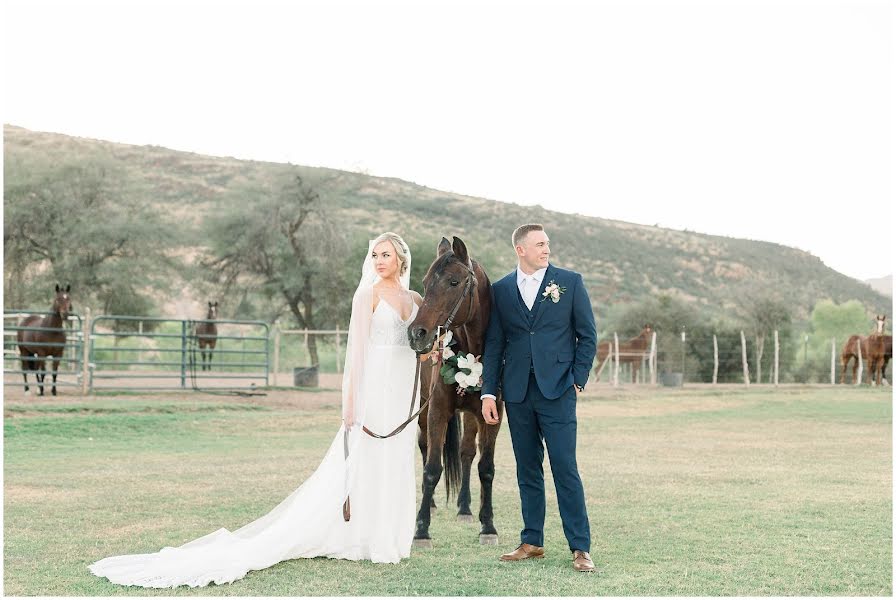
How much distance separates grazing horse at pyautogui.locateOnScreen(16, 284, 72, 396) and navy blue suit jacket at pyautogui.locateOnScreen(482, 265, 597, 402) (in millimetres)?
14329

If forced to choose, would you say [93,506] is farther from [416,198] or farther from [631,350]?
[416,198]

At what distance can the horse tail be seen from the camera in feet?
22.9

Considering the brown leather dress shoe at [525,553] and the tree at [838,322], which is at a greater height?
the tree at [838,322]

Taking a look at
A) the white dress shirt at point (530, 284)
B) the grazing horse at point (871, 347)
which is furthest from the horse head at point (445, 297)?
the grazing horse at point (871, 347)

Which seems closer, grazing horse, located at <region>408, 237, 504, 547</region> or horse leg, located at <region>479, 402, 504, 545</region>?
grazing horse, located at <region>408, 237, 504, 547</region>

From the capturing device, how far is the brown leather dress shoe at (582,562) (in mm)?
5230

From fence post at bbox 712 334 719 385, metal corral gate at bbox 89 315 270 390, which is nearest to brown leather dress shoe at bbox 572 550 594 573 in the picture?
metal corral gate at bbox 89 315 270 390

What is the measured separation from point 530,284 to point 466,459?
1.78 metres

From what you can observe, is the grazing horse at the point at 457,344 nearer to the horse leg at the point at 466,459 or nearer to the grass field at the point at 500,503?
the horse leg at the point at 466,459

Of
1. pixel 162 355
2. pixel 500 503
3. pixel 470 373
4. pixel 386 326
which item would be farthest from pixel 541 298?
pixel 162 355

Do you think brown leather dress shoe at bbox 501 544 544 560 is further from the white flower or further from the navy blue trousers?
the white flower

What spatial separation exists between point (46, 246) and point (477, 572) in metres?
35.3

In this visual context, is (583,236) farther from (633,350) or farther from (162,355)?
(633,350)

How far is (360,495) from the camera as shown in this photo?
18.6 ft
